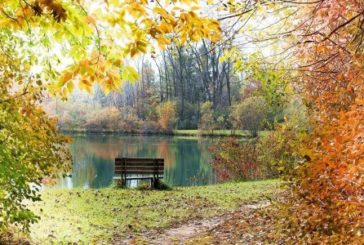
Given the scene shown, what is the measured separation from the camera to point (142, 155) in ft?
104

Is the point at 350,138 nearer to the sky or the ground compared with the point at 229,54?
nearer to the ground

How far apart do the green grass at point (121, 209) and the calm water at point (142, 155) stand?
21.4ft

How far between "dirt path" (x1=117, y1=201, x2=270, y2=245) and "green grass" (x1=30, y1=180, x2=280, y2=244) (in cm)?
34

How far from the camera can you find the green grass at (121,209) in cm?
785

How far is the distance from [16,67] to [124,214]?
15.4ft

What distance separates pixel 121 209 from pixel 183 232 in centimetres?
275

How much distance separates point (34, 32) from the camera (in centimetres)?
576

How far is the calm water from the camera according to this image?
66.0 feet

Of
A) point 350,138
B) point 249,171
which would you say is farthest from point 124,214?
point 249,171

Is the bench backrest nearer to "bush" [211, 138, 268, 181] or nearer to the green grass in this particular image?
the green grass

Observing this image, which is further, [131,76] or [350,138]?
[350,138]

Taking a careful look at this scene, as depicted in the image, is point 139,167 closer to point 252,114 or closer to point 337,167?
point 337,167

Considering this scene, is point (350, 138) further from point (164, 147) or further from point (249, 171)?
point (164, 147)

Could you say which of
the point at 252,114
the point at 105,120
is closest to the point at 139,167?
the point at 252,114
